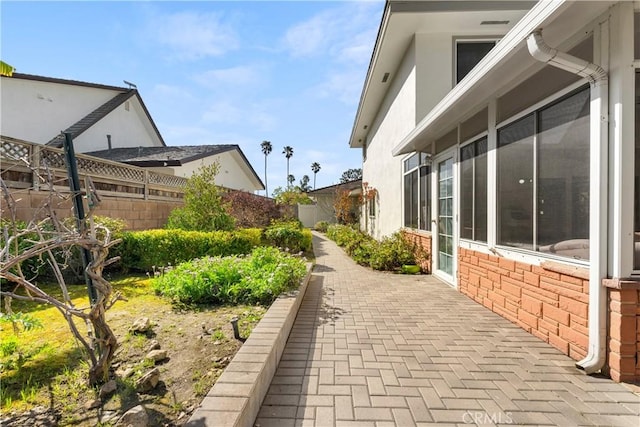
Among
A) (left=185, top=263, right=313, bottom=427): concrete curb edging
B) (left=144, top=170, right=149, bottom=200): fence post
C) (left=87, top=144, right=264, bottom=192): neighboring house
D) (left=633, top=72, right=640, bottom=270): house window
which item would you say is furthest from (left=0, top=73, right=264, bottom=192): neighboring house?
(left=633, top=72, right=640, bottom=270): house window

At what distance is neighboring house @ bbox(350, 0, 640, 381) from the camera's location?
248 cm

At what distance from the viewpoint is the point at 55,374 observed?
2.43 meters

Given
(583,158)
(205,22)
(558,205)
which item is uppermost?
(205,22)

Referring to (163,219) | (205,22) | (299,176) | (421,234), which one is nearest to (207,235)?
(163,219)

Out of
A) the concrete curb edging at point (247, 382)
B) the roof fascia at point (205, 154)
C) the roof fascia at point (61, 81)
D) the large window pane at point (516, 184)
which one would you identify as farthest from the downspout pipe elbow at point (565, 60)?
the roof fascia at point (61, 81)

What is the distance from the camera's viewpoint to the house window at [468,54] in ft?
23.7

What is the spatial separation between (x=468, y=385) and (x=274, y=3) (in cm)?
728

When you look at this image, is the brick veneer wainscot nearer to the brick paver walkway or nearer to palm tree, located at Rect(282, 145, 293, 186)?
the brick paver walkway

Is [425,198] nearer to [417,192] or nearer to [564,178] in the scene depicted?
[417,192]

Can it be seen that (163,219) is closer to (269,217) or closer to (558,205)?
(269,217)

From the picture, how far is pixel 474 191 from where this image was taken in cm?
488

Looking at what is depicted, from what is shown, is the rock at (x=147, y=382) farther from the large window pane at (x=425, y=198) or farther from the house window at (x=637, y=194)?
the large window pane at (x=425, y=198)

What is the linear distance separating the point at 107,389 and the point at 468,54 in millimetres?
9139

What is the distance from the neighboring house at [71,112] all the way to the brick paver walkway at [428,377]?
15.4m
